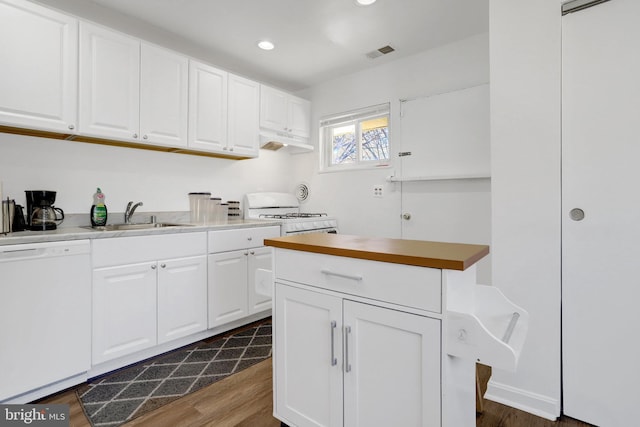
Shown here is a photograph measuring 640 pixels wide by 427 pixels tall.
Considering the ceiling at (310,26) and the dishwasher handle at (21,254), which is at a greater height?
the ceiling at (310,26)

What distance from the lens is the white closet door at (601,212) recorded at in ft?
4.95

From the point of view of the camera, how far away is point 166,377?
2.02 meters

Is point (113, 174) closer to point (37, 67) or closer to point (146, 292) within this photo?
point (37, 67)

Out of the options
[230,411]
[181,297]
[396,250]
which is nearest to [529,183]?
[396,250]

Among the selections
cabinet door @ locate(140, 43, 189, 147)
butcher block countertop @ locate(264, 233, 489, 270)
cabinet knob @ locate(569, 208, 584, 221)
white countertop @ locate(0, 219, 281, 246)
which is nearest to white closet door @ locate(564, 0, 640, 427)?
cabinet knob @ locate(569, 208, 584, 221)

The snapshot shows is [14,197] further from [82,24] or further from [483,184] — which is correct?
[483,184]

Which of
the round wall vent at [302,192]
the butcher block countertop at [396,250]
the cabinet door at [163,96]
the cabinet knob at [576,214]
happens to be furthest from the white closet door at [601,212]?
the round wall vent at [302,192]

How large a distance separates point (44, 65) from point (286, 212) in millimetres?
2506

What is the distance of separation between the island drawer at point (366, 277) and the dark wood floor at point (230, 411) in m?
0.80

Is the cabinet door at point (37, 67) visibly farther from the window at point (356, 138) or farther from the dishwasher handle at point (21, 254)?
the window at point (356, 138)

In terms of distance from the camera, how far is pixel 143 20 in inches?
101

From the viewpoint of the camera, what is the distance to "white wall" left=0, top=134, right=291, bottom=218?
2.20 meters

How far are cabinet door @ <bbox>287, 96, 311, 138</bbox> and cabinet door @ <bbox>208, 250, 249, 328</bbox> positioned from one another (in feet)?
5.52

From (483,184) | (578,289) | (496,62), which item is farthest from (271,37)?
(578,289)
